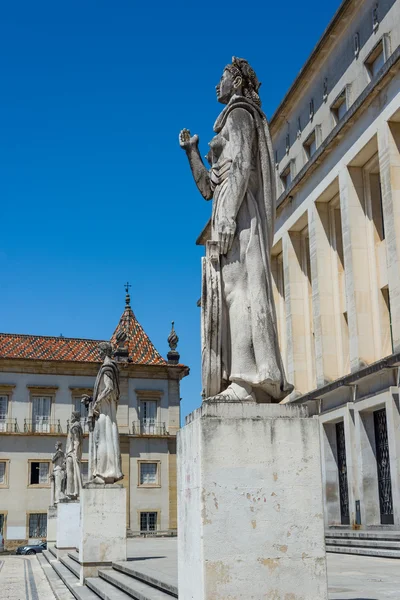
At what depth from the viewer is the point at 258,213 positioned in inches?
235

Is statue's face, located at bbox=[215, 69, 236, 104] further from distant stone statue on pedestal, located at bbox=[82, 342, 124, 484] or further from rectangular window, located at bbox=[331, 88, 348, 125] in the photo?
rectangular window, located at bbox=[331, 88, 348, 125]

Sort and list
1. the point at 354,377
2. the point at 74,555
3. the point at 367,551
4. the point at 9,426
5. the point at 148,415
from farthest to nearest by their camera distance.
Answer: the point at 148,415 < the point at 9,426 < the point at 354,377 < the point at 74,555 < the point at 367,551

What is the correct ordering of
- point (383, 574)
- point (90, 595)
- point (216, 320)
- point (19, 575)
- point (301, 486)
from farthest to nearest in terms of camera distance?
point (19, 575)
point (90, 595)
point (383, 574)
point (216, 320)
point (301, 486)

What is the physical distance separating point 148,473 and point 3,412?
34.1ft

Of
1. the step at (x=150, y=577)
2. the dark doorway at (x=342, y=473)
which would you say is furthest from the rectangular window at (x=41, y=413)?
the step at (x=150, y=577)

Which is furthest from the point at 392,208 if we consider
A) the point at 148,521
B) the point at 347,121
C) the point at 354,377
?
the point at 148,521

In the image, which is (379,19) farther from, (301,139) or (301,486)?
(301,486)

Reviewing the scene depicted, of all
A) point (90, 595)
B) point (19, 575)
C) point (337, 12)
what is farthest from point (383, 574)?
point (337, 12)

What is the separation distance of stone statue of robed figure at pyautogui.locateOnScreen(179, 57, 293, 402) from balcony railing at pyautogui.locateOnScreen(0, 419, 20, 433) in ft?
147

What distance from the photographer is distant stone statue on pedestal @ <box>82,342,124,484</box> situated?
14.0 metres

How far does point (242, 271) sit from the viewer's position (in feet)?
18.9

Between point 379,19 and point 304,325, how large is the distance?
38.9ft

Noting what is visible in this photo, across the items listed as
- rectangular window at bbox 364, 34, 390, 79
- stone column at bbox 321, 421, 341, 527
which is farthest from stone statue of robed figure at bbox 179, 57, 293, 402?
stone column at bbox 321, 421, 341, 527

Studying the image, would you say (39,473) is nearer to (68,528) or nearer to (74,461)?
(74,461)
